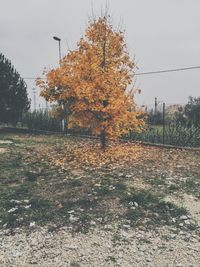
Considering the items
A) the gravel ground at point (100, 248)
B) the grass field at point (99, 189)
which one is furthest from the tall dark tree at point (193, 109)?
the gravel ground at point (100, 248)

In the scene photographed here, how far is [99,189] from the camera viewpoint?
9.32 meters

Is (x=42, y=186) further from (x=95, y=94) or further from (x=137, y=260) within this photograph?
(x=95, y=94)

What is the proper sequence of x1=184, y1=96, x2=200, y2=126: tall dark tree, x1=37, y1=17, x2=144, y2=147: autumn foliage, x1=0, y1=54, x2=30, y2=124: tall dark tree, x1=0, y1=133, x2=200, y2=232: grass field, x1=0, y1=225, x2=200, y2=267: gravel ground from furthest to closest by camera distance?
x1=184, y1=96, x2=200, y2=126: tall dark tree → x1=0, y1=54, x2=30, y2=124: tall dark tree → x1=37, y1=17, x2=144, y2=147: autumn foliage → x1=0, y1=133, x2=200, y2=232: grass field → x1=0, y1=225, x2=200, y2=267: gravel ground

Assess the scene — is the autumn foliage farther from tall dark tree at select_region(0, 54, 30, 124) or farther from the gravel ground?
tall dark tree at select_region(0, 54, 30, 124)

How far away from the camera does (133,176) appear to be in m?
11.0

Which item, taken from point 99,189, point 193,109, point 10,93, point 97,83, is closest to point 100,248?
point 99,189

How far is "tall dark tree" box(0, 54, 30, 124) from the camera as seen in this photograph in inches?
1008

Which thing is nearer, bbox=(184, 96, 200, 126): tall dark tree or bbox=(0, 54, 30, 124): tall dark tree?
bbox=(0, 54, 30, 124): tall dark tree

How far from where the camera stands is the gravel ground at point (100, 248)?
218 inches

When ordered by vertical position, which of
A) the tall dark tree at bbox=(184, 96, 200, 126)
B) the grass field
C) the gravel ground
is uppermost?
the tall dark tree at bbox=(184, 96, 200, 126)

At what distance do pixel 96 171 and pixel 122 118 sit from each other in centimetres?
370

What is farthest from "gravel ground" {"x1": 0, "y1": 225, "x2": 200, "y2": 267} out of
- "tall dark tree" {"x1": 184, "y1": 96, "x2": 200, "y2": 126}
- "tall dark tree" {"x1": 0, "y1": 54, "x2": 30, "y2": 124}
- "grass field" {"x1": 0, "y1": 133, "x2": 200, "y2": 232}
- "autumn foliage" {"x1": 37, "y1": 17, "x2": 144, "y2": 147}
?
"tall dark tree" {"x1": 184, "y1": 96, "x2": 200, "y2": 126}

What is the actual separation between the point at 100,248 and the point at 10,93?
21454 millimetres

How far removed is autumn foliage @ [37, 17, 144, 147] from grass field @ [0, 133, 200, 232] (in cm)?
156
